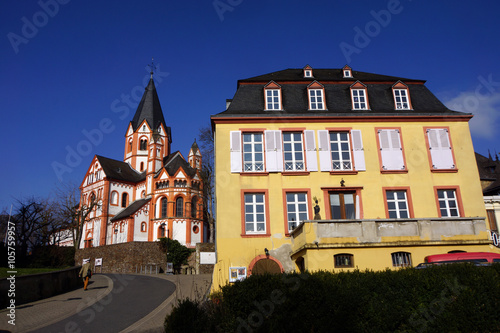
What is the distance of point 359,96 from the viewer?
24.1 meters

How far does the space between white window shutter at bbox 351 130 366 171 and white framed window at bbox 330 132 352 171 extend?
32 centimetres

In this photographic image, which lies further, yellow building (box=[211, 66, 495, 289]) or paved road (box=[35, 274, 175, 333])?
yellow building (box=[211, 66, 495, 289])

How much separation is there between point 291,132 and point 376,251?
836 cm

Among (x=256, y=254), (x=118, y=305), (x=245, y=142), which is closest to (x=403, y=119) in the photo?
(x=245, y=142)

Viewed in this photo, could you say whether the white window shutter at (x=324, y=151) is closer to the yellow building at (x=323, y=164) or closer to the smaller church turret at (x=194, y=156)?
the yellow building at (x=323, y=164)

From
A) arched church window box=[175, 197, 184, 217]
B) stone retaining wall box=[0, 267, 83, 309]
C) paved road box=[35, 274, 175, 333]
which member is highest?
arched church window box=[175, 197, 184, 217]

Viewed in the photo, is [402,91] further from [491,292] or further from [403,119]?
[491,292]

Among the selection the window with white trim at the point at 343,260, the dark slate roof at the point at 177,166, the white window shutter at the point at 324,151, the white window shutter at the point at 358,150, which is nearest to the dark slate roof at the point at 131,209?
the dark slate roof at the point at 177,166

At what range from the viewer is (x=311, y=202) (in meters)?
21.5

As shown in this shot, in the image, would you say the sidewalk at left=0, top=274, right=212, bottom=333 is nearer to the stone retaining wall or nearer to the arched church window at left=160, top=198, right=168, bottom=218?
the stone retaining wall

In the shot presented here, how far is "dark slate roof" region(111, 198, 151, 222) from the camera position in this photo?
58206mm

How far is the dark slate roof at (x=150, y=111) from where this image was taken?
236 feet

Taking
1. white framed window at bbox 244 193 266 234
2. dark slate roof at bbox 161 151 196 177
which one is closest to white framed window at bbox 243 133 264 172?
white framed window at bbox 244 193 266 234

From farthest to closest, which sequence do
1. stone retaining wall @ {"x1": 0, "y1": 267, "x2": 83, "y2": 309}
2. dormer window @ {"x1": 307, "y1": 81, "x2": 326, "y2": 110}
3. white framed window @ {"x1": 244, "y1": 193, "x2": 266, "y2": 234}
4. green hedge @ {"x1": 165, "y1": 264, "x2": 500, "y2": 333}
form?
dormer window @ {"x1": 307, "y1": 81, "x2": 326, "y2": 110}
white framed window @ {"x1": 244, "y1": 193, "x2": 266, "y2": 234}
stone retaining wall @ {"x1": 0, "y1": 267, "x2": 83, "y2": 309}
green hedge @ {"x1": 165, "y1": 264, "x2": 500, "y2": 333}
